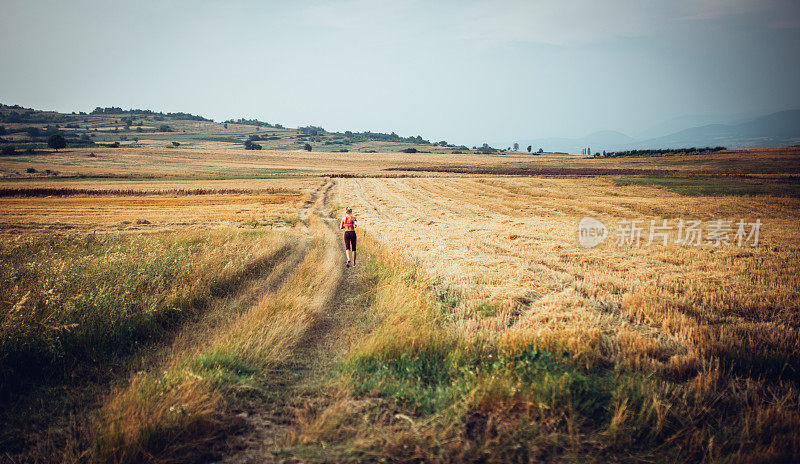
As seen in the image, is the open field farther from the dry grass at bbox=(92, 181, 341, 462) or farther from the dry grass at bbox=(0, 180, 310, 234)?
the dry grass at bbox=(0, 180, 310, 234)

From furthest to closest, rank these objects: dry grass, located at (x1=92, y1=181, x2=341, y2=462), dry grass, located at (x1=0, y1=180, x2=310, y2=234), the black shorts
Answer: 1. dry grass, located at (x1=0, y1=180, x2=310, y2=234)
2. the black shorts
3. dry grass, located at (x1=92, y1=181, x2=341, y2=462)

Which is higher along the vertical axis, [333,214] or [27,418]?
[333,214]

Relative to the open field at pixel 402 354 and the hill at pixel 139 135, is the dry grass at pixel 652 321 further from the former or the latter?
the hill at pixel 139 135

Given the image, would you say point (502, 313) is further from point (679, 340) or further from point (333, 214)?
point (333, 214)

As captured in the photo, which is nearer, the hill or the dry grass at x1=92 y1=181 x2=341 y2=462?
the dry grass at x1=92 y1=181 x2=341 y2=462

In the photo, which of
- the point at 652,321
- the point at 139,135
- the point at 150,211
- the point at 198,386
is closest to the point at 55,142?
the point at 139,135

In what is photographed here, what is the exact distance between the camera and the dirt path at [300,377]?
13.3ft

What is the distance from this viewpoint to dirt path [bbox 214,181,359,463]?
4059 millimetres

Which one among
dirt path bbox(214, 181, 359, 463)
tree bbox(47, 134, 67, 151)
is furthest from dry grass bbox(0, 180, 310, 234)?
tree bbox(47, 134, 67, 151)

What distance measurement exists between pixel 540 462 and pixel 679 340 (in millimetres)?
4487

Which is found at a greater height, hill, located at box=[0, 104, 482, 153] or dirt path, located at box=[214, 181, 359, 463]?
hill, located at box=[0, 104, 482, 153]

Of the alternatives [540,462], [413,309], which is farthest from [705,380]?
[413,309]

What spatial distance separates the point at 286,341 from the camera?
21.9 feet

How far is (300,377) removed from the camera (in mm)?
5652
